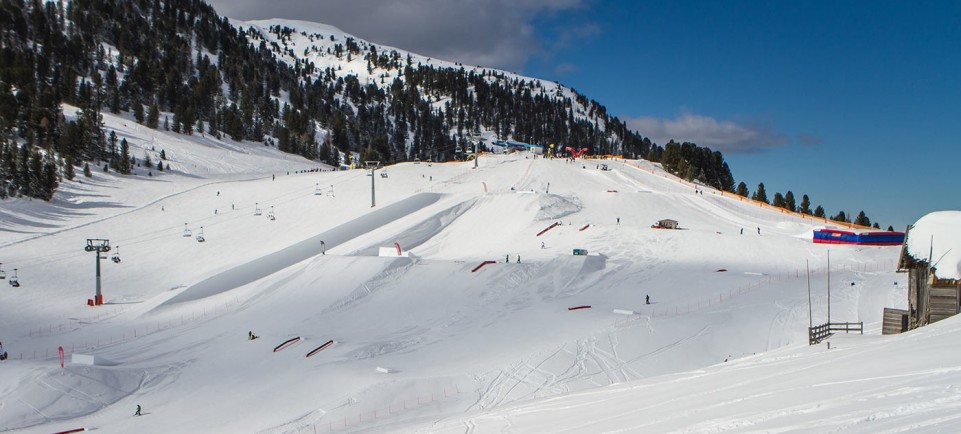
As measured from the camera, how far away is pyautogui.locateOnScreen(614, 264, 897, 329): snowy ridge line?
25.2 metres

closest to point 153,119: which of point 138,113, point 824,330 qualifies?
point 138,113

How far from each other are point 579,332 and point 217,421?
1204cm

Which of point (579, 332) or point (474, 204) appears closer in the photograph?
point (579, 332)

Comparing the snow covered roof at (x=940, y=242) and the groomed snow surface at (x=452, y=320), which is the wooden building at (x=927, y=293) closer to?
the snow covered roof at (x=940, y=242)

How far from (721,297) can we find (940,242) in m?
13.2

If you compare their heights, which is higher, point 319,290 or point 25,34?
point 25,34

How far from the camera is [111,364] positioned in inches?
890

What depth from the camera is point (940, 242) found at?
15.6 meters

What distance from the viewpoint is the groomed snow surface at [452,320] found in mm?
9992

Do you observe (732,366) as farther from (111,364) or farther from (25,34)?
(25,34)

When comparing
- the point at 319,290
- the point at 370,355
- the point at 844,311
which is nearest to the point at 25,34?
the point at 319,290

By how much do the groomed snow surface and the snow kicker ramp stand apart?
0.13m

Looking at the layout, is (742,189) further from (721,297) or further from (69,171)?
(69,171)

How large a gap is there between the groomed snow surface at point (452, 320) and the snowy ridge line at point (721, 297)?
176mm
